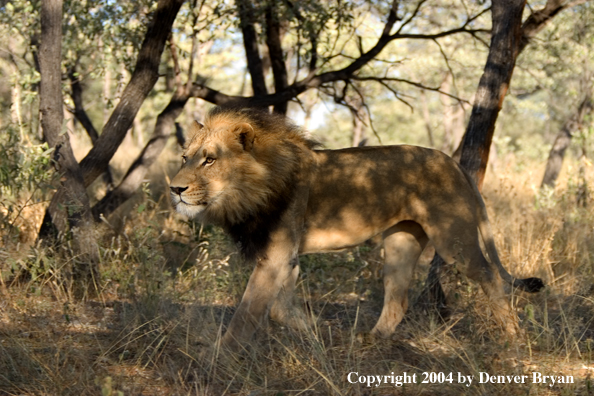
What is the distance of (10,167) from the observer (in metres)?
5.04

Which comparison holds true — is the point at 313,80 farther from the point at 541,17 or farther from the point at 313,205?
the point at 313,205

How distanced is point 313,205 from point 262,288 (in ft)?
2.07

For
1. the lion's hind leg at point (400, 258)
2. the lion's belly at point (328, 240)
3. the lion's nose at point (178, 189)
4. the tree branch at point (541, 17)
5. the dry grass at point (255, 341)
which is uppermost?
the tree branch at point (541, 17)

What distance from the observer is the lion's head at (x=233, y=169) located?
12.1 feet

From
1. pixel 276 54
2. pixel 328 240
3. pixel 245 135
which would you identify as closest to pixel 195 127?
pixel 245 135

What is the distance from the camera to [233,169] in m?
3.79

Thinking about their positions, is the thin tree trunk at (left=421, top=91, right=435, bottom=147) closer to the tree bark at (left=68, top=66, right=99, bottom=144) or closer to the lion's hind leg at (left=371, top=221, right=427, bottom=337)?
the tree bark at (left=68, top=66, right=99, bottom=144)

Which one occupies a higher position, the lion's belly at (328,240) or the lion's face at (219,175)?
the lion's face at (219,175)

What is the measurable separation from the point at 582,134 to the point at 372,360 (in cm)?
545

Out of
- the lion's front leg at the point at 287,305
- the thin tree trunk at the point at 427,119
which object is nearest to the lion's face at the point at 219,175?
the lion's front leg at the point at 287,305

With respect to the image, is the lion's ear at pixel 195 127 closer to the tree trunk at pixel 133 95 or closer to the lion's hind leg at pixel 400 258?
the lion's hind leg at pixel 400 258

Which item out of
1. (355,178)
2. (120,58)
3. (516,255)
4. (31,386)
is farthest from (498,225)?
(31,386)

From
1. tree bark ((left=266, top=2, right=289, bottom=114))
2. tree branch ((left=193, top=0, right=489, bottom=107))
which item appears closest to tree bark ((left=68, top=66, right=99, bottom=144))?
tree branch ((left=193, top=0, right=489, bottom=107))

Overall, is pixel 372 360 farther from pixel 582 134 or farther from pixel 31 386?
pixel 582 134
